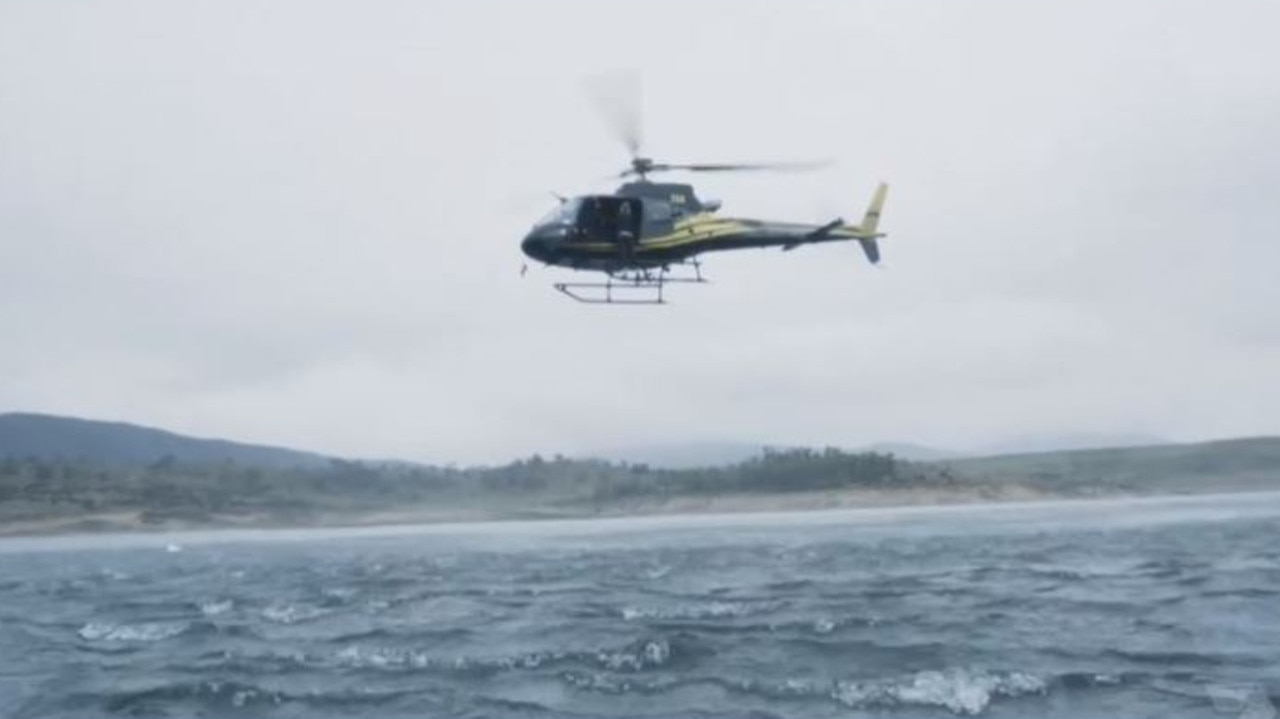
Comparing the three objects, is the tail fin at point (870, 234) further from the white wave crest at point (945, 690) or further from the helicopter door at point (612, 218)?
the white wave crest at point (945, 690)

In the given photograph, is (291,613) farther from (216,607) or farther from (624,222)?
(624,222)

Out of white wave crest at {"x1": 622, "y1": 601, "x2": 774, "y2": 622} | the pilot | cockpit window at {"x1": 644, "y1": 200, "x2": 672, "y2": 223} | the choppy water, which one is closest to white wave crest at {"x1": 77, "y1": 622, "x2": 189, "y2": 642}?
the choppy water

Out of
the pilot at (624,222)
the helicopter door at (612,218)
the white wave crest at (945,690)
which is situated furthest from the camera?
the pilot at (624,222)

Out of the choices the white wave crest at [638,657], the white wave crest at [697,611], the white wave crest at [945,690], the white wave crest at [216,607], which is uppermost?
the white wave crest at [216,607]

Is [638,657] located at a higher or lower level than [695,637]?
lower

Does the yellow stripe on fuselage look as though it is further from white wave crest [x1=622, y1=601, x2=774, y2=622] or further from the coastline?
the coastline

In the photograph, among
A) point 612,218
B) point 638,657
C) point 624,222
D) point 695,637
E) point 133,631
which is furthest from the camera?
point 624,222

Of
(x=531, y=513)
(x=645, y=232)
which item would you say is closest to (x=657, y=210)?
(x=645, y=232)

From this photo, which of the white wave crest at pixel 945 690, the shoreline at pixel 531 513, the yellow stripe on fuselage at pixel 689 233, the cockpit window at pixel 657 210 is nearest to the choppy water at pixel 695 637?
the white wave crest at pixel 945 690
